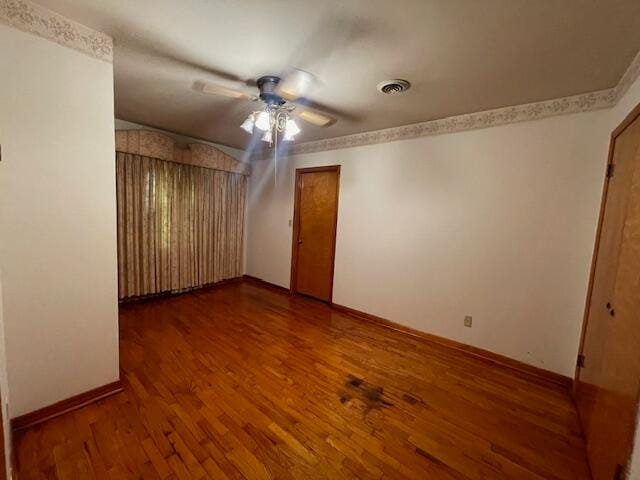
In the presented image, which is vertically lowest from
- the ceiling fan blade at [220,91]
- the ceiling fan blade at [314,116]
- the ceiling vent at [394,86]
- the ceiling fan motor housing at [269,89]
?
the ceiling fan blade at [314,116]

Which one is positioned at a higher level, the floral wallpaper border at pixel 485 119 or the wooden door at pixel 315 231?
the floral wallpaper border at pixel 485 119

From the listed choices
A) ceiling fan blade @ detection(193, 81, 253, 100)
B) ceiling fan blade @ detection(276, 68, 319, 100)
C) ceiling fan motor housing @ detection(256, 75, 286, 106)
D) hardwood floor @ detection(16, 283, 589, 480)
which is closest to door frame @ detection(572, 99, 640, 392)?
hardwood floor @ detection(16, 283, 589, 480)

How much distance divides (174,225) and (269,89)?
2.62m

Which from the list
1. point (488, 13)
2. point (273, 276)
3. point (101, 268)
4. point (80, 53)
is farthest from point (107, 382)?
point (488, 13)

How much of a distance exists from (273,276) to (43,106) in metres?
3.33

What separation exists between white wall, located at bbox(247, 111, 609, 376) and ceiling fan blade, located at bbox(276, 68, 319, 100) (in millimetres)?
1336

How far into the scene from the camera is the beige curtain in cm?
328

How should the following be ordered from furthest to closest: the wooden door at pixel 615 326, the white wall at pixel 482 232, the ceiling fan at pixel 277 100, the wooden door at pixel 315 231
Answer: the wooden door at pixel 315 231 < the white wall at pixel 482 232 < the ceiling fan at pixel 277 100 < the wooden door at pixel 615 326

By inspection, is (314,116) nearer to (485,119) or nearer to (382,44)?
(382,44)

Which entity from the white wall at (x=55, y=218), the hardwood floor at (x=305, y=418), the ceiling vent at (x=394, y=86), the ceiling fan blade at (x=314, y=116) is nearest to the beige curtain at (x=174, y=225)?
the hardwood floor at (x=305, y=418)

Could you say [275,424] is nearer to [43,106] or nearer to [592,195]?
[43,106]

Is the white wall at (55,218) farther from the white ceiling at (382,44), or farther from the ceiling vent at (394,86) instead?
the ceiling vent at (394,86)

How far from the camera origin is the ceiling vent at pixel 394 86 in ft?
6.30

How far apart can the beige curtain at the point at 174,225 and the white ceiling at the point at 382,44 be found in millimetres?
1316
